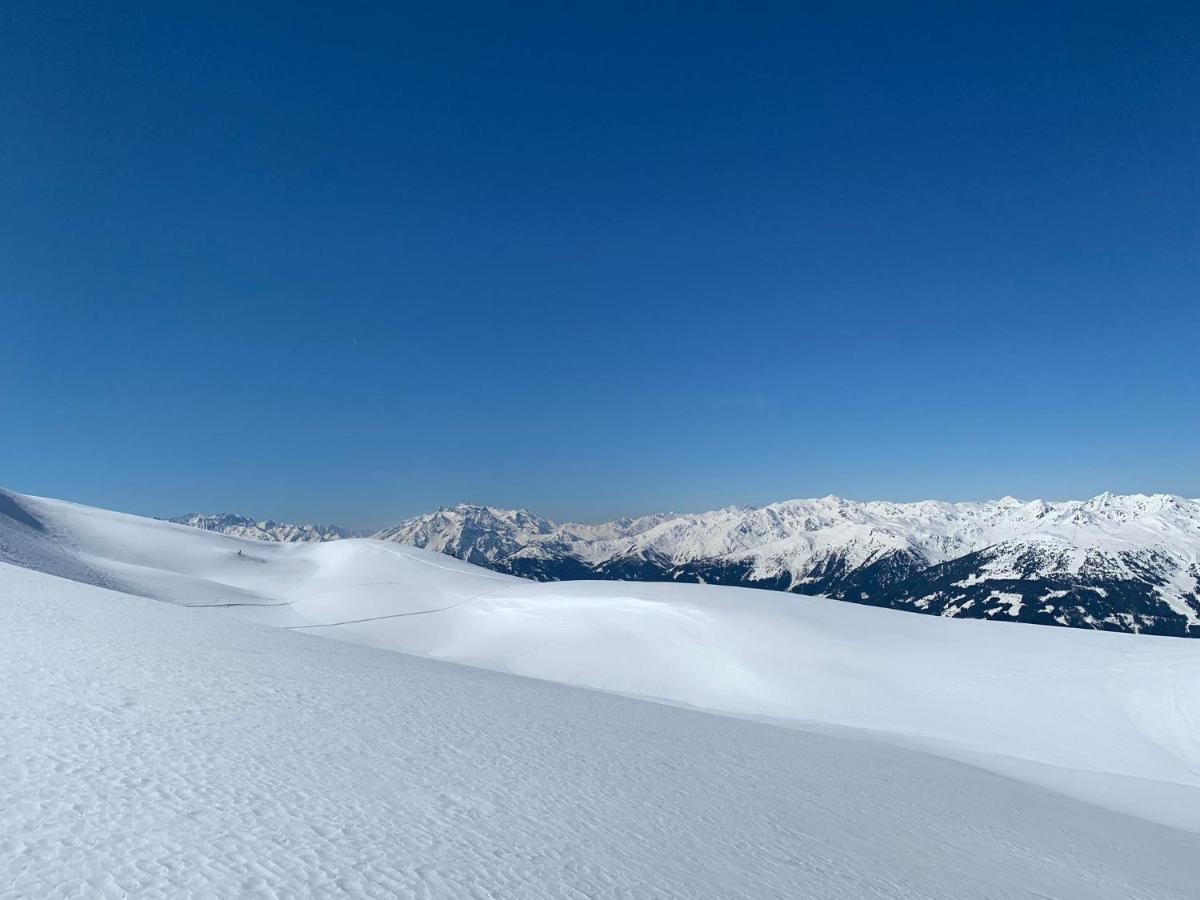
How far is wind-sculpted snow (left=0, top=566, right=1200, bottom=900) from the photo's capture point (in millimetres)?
5184

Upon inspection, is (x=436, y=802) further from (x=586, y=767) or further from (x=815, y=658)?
(x=815, y=658)

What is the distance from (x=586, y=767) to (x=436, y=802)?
10.7ft

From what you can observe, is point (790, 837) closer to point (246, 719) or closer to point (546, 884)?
point (546, 884)

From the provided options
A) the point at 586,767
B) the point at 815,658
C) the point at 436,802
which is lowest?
the point at 586,767

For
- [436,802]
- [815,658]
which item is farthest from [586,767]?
[815,658]

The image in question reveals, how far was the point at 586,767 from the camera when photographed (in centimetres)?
980

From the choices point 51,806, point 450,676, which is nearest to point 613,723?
point 450,676

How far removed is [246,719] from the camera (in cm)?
898

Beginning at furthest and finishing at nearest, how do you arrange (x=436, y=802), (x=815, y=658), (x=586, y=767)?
(x=815, y=658)
(x=586, y=767)
(x=436, y=802)

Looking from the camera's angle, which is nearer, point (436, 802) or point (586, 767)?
point (436, 802)

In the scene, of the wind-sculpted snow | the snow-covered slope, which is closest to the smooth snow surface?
the wind-sculpted snow

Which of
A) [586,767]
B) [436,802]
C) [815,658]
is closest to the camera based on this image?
[436,802]

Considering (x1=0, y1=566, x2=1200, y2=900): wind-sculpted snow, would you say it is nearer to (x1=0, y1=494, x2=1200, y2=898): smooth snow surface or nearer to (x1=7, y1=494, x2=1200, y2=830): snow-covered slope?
(x1=0, y1=494, x2=1200, y2=898): smooth snow surface

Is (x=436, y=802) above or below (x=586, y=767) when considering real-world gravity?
above
